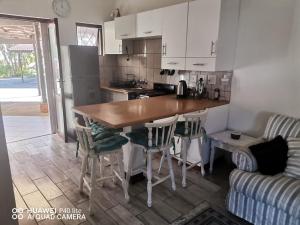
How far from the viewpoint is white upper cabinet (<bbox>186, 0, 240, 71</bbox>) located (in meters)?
2.45

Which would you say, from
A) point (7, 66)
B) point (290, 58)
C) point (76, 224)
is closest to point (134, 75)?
point (290, 58)

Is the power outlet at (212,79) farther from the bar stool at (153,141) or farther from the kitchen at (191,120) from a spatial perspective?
the bar stool at (153,141)

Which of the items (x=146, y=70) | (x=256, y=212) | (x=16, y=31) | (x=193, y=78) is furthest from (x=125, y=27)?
(x=16, y=31)

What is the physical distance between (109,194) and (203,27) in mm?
2197

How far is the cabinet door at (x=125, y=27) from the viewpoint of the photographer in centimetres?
353

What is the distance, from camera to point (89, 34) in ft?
14.1

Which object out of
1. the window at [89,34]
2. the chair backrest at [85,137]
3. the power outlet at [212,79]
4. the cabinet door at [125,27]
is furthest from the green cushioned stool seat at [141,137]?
the window at [89,34]

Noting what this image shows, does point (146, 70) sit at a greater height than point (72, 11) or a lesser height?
lesser

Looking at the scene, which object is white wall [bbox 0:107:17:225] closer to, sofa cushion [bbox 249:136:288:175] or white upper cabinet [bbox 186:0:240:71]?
sofa cushion [bbox 249:136:288:175]

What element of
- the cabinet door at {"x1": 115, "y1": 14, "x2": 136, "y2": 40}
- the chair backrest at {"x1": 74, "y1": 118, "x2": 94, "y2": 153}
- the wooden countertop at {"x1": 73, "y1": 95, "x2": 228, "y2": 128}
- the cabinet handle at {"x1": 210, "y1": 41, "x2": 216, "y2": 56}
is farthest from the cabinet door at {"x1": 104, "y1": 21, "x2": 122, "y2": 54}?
the chair backrest at {"x1": 74, "y1": 118, "x2": 94, "y2": 153}

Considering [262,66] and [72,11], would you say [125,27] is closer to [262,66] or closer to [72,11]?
[72,11]

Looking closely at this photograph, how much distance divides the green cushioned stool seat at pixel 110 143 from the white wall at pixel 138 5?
234cm

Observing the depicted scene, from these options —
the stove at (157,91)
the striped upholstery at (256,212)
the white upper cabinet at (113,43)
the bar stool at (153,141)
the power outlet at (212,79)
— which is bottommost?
the striped upholstery at (256,212)

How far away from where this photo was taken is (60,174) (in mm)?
2725
